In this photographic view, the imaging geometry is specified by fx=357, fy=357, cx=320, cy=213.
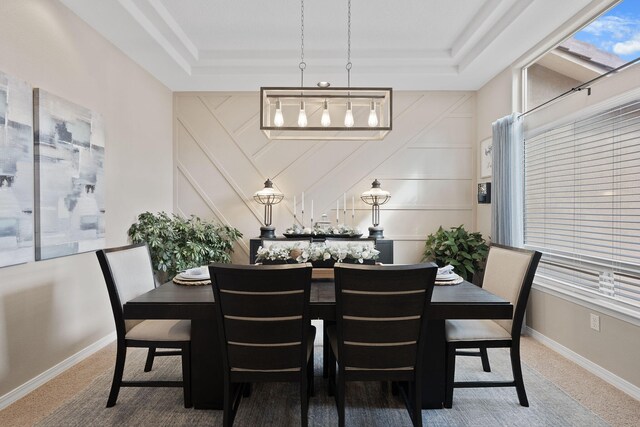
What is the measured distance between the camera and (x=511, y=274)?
2227mm

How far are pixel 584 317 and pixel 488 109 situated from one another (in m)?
2.55

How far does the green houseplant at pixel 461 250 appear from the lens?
161 inches

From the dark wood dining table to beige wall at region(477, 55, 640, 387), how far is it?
1197mm

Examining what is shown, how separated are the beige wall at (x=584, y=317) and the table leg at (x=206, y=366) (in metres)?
2.66

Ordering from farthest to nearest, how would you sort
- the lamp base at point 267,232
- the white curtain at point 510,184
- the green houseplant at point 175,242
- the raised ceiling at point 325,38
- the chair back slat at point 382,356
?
the lamp base at point 267,232 → the green houseplant at point 175,242 → the white curtain at point 510,184 → the raised ceiling at point 325,38 → the chair back slat at point 382,356

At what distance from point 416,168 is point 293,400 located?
131 inches

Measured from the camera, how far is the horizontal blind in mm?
2418

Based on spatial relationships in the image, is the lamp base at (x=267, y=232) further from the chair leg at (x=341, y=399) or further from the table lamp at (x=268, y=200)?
the chair leg at (x=341, y=399)

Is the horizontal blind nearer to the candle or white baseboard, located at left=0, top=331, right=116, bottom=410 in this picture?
the candle

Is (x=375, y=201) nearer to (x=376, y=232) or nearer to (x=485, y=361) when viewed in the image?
(x=376, y=232)

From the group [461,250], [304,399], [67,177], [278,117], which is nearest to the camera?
[304,399]

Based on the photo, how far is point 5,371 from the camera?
7.32ft

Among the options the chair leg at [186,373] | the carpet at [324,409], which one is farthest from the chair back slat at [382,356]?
the chair leg at [186,373]

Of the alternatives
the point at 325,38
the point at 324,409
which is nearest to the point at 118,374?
the point at 324,409
